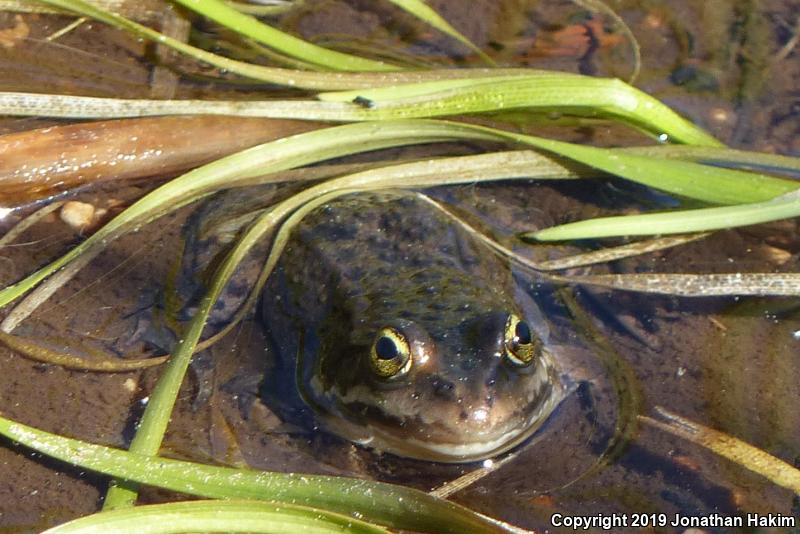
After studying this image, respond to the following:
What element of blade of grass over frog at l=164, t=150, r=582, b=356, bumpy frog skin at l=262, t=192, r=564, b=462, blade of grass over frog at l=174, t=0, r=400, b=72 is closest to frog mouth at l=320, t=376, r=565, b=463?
bumpy frog skin at l=262, t=192, r=564, b=462

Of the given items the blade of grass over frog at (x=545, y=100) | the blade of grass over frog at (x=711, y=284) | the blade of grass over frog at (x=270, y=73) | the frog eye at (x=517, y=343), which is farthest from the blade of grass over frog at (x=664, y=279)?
the blade of grass over frog at (x=270, y=73)

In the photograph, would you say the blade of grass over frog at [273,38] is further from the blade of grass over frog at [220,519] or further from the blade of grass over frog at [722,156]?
the blade of grass over frog at [220,519]

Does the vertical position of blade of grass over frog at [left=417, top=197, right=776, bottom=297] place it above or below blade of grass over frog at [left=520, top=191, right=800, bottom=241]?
below

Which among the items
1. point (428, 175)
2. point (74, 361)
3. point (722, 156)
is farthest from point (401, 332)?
point (722, 156)

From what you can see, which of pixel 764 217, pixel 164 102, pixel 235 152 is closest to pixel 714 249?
pixel 764 217

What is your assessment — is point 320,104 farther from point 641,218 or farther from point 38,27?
point 38,27

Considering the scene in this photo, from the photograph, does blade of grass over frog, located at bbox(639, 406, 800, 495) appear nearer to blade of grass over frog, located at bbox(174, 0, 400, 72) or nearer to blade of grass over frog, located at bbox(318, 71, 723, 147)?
blade of grass over frog, located at bbox(318, 71, 723, 147)
